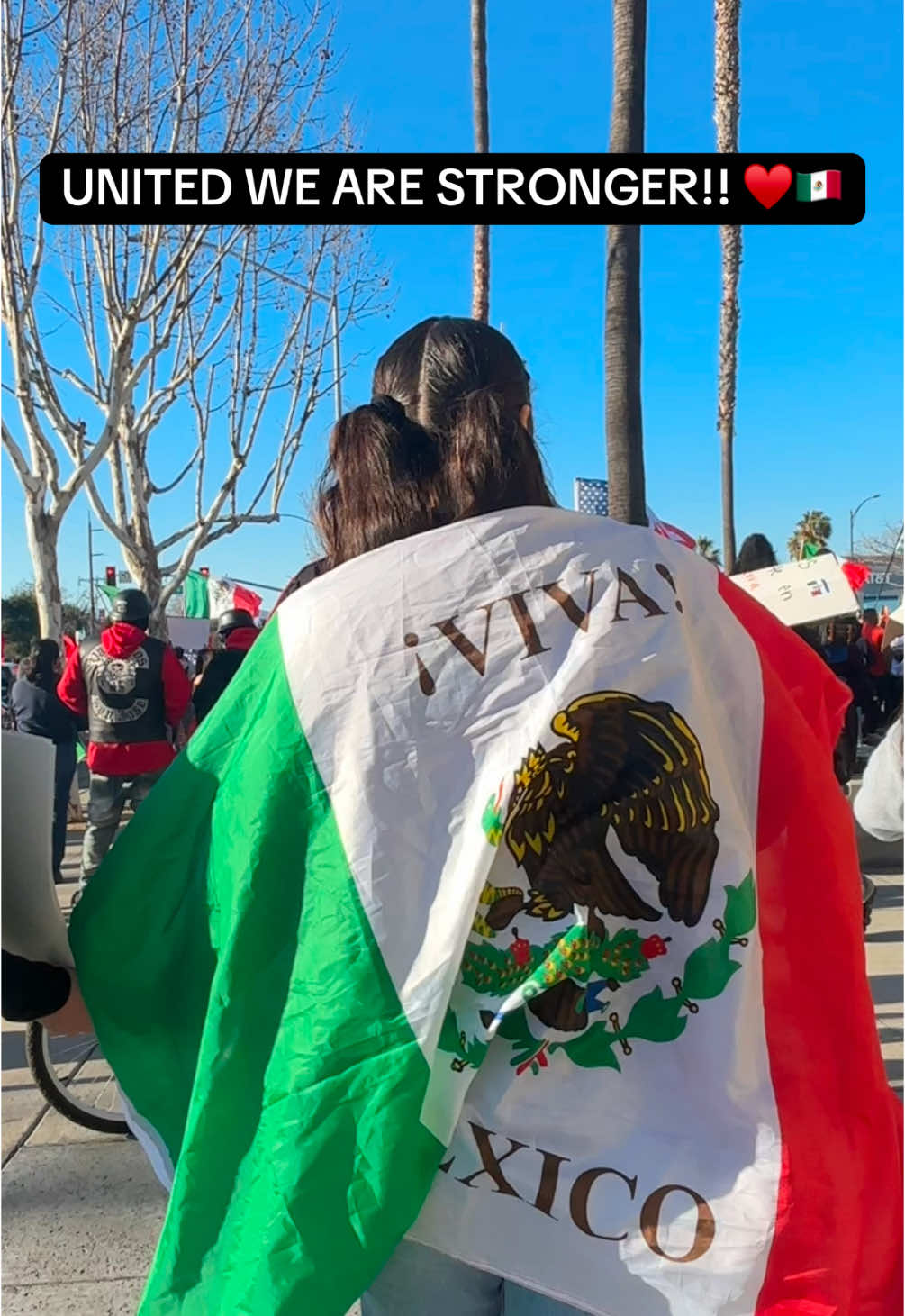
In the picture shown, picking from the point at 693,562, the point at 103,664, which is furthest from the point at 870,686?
the point at 693,562

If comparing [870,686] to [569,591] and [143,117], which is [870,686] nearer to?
[143,117]

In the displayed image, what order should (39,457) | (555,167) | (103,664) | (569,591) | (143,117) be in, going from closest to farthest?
(569,591) < (555,167) < (103,664) < (143,117) < (39,457)

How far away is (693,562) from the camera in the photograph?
1.24m

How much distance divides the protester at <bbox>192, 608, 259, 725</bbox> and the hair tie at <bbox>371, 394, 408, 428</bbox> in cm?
453

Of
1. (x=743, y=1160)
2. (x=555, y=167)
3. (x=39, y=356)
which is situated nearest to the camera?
(x=743, y=1160)

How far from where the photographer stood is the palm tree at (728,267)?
1229cm

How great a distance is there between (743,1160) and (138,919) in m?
0.71

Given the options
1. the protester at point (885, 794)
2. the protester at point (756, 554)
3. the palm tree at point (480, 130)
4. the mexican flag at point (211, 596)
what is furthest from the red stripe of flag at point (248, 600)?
the protester at point (885, 794)

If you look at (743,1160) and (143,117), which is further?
(143,117)

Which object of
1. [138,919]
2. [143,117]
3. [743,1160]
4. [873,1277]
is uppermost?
[143,117]

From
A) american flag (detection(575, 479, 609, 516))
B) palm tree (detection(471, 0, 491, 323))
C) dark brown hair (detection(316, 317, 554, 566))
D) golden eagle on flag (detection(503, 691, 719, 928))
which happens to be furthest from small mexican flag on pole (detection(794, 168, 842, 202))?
palm tree (detection(471, 0, 491, 323))

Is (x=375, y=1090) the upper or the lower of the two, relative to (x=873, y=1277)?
upper

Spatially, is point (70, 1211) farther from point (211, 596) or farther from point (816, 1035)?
point (211, 596)

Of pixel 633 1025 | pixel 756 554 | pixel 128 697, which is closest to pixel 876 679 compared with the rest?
pixel 756 554
